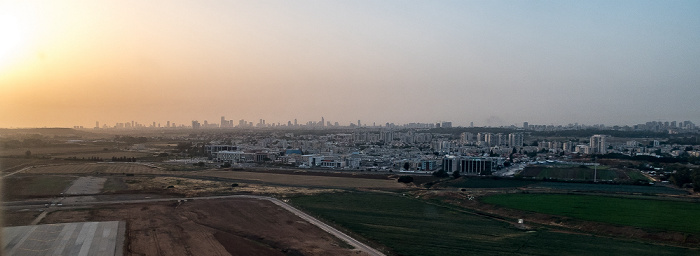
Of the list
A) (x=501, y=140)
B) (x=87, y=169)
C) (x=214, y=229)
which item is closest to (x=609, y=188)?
(x=214, y=229)

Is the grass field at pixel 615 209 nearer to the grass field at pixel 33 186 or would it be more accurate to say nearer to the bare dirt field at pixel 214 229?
the bare dirt field at pixel 214 229

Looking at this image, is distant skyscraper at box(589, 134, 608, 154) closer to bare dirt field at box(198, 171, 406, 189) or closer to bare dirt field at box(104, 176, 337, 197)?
bare dirt field at box(198, 171, 406, 189)

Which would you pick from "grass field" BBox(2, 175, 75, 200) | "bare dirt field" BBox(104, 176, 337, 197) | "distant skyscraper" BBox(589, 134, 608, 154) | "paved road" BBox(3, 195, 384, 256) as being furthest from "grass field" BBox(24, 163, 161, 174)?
"distant skyscraper" BBox(589, 134, 608, 154)

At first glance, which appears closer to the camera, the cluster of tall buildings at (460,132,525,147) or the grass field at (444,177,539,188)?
the grass field at (444,177,539,188)

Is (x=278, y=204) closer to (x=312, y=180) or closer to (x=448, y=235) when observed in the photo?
(x=448, y=235)

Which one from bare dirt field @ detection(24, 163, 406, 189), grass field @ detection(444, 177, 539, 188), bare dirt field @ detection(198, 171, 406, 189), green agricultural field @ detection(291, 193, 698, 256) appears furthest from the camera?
bare dirt field @ detection(24, 163, 406, 189)

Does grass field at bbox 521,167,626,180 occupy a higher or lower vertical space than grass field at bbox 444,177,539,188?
higher

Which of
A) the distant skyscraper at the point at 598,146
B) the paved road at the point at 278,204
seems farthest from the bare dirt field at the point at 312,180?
the distant skyscraper at the point at 598,146
